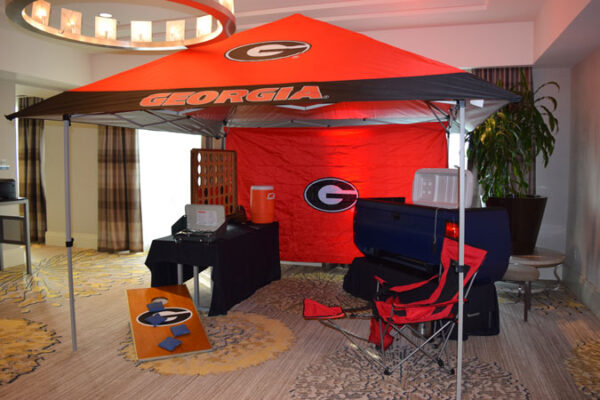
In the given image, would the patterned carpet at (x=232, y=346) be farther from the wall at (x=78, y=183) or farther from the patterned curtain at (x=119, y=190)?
the wall at (x=78, y=183)

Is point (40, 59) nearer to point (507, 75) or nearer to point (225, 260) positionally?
point (225, 260)

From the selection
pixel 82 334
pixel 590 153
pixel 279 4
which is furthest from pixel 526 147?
pixel 82 334

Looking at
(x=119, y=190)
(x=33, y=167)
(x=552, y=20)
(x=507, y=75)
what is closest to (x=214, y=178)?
(x=119, y=190)

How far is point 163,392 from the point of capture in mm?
2822

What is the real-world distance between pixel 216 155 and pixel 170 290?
5.27 feet

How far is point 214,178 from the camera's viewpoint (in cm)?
503

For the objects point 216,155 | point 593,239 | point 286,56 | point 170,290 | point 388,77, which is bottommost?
point 170,290

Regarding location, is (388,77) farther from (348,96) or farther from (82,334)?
(82,334)

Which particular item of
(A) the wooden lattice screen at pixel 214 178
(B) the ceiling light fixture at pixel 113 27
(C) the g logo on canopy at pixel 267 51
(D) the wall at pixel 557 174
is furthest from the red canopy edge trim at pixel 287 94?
(D) the wall at pixel 557 174

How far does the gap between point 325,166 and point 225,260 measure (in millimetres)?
2148

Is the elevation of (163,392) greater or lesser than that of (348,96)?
lesser

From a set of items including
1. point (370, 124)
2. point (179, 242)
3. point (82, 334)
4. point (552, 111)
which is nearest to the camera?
point (82, 334)

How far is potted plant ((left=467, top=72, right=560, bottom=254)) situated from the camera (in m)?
4.73

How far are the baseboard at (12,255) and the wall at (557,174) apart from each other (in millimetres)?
6472
